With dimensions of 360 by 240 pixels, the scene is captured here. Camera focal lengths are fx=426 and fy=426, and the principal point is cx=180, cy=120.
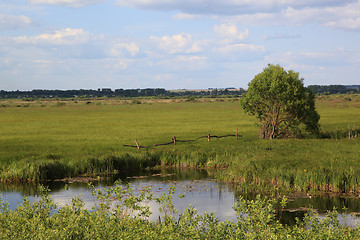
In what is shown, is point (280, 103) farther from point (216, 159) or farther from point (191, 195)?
point (191, 195)

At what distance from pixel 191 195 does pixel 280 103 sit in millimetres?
26978

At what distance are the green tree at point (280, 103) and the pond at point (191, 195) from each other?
60.3ft

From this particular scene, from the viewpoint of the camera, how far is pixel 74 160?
38500 mm

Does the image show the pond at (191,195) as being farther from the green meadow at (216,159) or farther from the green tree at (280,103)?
the green tree at (280,103)

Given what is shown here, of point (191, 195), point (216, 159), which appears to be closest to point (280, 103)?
point (216, 159)

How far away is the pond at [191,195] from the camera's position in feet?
83.0

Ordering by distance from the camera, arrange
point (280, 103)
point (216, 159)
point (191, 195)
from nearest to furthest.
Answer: point (191, 195), point (216, 159), point (280, 103)

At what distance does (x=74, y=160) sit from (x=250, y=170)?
15904 mm

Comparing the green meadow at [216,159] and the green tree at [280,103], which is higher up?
the green tree at [280,103]

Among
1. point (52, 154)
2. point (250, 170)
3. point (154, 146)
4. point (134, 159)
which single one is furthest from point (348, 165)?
point (52, 154)

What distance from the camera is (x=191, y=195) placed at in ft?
97.1

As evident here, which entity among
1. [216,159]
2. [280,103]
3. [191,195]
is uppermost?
[280,103]

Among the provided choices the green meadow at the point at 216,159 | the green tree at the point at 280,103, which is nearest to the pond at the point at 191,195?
the green meadow at the point at 216,159

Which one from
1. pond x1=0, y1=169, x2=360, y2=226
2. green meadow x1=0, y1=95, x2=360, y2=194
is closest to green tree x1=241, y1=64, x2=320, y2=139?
green meadow x1=0, y1=95, x2=360, y2=194
